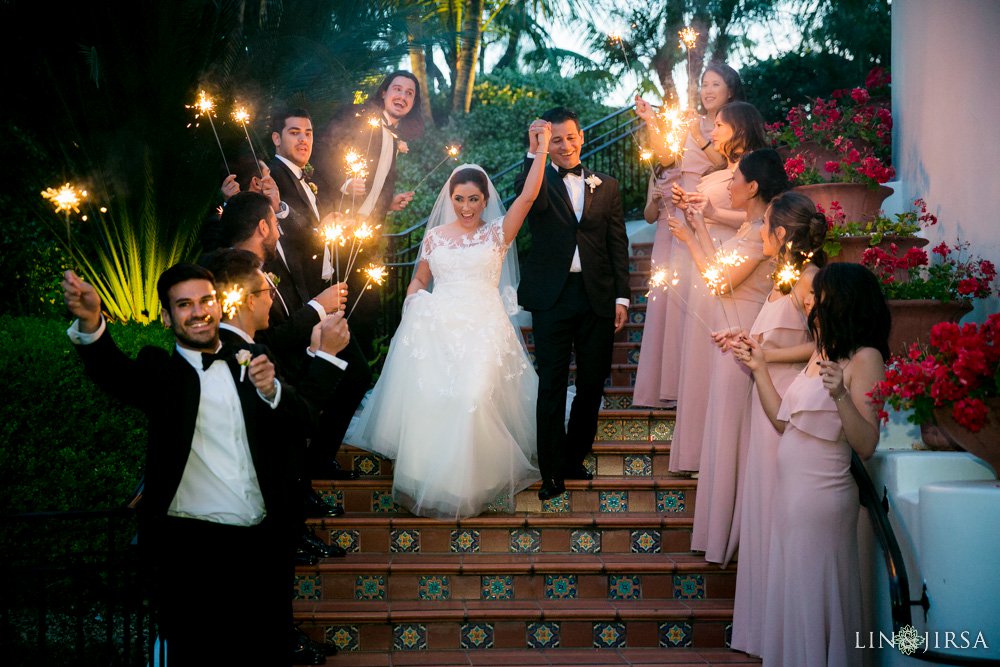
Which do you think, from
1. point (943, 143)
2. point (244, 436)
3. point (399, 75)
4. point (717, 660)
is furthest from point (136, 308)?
point (943, 143)

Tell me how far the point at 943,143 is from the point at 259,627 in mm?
5657

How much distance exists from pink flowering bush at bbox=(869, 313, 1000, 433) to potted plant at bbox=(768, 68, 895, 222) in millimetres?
3011

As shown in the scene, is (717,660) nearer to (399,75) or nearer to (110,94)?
(399,75)

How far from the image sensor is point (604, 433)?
773cm

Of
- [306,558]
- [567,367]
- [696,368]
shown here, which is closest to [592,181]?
[567,367]

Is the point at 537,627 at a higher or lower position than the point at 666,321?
lower

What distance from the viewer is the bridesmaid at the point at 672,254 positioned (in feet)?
24.5

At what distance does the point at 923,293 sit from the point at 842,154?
2305 mm

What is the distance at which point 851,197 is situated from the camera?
7.05 m

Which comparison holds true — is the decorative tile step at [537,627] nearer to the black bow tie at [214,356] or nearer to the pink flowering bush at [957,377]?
the black bow tie at [214,356]

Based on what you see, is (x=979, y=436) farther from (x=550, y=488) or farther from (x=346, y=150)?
(x=346, y=150)

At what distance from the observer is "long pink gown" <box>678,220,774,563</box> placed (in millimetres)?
6184

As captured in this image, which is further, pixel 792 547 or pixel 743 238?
pixel 743 238

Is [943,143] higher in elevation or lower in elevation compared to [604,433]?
higher
